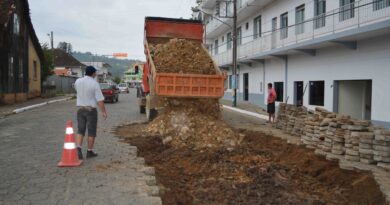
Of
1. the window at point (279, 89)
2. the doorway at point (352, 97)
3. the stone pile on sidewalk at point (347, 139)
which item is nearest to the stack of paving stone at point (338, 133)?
the stone pile on sidewalk at point (347, 139)

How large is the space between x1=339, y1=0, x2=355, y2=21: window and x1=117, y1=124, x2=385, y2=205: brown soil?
27.4 feet

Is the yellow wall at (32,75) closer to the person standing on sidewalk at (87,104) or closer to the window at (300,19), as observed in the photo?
the window at (300,19)

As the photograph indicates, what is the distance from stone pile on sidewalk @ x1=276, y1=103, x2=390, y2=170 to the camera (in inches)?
344

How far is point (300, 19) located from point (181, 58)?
11.1 metres

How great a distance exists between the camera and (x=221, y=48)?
44625 mm

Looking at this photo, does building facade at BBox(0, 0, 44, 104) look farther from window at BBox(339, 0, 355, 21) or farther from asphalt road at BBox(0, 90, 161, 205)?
window at BBox(339, 0, 355, 21)

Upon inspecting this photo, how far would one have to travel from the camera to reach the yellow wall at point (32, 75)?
35172mm

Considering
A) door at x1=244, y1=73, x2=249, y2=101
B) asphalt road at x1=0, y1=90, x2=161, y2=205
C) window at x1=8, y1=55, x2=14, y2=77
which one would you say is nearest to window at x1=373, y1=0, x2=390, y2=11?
asphalt road at x1=0, y1=90, x2=161, y2=205

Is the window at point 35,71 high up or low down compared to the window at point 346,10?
down

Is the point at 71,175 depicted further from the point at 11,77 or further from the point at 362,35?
the point at 11,77

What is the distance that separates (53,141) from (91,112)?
3417mm

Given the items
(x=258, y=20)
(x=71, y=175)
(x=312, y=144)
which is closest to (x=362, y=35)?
(x=312, y=144)

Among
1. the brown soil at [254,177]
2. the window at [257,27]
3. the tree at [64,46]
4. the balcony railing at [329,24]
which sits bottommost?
the brown soil at [254,177]

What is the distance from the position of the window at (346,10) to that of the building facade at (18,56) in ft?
53.7
